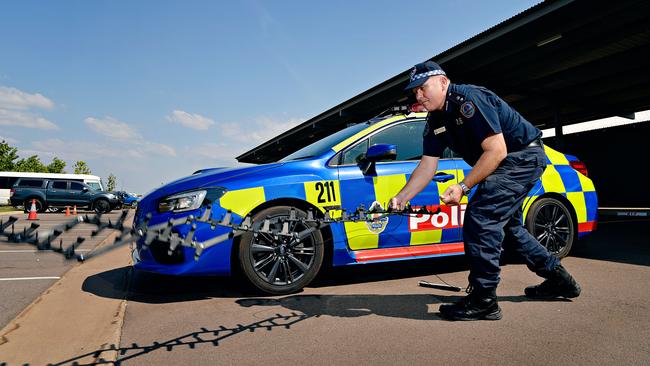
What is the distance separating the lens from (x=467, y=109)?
7.77 feet

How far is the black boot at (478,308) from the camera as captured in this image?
244 centimetres

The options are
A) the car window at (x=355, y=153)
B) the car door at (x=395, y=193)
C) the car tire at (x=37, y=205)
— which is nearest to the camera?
the car door at (x=395, y=193)

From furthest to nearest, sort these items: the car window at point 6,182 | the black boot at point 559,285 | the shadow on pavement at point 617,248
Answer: the car window at point 6,182 → the shadow on pavement at point 617,248 → the black boot at point 559,285

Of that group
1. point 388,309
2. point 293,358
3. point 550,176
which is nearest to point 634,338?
point 388,309

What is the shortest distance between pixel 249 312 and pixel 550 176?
3.20 meters

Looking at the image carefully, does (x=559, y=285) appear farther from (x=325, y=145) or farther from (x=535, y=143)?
(x=325, y=145)

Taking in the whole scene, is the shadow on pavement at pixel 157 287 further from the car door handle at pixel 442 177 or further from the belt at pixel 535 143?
the belt at pixel 535 143

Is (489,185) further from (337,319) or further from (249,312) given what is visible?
(249,312)

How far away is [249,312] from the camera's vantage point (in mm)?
2621

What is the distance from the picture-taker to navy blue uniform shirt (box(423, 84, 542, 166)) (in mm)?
2352

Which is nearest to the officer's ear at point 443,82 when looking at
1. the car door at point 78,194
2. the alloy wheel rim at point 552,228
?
the alloy wheel rim at point 552,228

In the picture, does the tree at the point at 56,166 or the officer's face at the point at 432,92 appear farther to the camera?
the tree at the point at 56,166

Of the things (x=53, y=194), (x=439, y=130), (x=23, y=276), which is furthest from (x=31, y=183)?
(x=439, y=130)

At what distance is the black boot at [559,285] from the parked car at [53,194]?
20638mm
